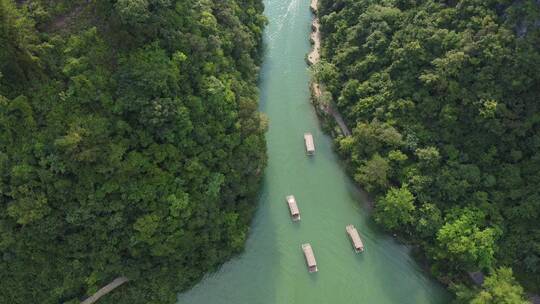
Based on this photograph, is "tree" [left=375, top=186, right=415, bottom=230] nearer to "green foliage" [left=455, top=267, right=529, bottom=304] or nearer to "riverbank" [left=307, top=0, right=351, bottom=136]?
"green foliage" [left=455, top=267, right=529, bottom=304]

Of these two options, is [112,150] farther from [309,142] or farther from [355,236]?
[355,236]

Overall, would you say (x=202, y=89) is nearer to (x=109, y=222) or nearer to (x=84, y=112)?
(x=84, y=112)

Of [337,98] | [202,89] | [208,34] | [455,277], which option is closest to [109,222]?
[202,89]

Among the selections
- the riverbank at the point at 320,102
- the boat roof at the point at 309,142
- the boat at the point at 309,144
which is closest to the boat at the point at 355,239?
the boat at the point at 309,144

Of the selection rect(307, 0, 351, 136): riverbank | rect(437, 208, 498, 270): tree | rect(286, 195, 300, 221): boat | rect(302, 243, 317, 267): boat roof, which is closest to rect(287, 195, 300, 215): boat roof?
rect(286, 195, 300, 221): boat

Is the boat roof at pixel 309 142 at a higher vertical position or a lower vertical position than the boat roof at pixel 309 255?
higher

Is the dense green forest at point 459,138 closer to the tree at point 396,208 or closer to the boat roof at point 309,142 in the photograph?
the tree at point 396,208

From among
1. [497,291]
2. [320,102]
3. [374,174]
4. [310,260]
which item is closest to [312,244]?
[310,260]
